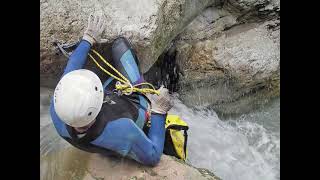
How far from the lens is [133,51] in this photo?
1933mm

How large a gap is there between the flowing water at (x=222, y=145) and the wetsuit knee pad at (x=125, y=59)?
0.17 metres

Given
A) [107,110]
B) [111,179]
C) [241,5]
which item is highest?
[241,5]

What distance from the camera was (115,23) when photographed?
193 centimetres

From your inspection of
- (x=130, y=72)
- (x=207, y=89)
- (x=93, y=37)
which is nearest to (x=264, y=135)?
(x=207, y=89)

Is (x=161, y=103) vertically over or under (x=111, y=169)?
over

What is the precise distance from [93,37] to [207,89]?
1.49ft

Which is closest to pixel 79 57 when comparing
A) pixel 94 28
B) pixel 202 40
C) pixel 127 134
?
pixel 94 28

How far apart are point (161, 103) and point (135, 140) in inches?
5.4

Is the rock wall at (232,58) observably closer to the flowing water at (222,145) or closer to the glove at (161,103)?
the flowing water at (222,145)

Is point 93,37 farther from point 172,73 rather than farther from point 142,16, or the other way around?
point 172,73

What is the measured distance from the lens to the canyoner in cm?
170

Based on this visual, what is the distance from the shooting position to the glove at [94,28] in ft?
6.16

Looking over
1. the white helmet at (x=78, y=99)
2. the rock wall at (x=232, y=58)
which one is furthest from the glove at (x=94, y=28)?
the rock wall at (x=232, y=58)

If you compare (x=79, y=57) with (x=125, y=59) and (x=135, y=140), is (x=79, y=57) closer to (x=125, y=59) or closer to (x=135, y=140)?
(x=125, y=59)
